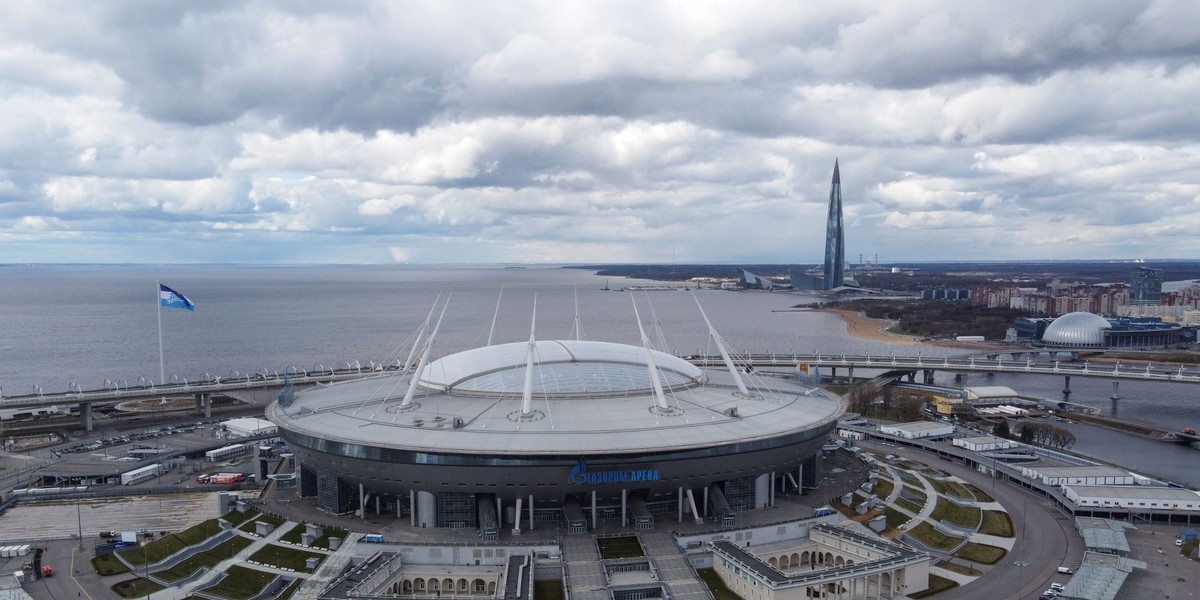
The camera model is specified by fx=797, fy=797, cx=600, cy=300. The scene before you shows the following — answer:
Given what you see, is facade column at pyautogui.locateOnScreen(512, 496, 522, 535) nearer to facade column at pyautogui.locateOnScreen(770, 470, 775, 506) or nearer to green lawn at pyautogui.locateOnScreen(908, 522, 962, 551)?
facade column at pyautogui.locateOnScreen(770, 470, 775, 506)

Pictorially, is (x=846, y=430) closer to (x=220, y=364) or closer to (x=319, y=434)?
(x=319, y=434)

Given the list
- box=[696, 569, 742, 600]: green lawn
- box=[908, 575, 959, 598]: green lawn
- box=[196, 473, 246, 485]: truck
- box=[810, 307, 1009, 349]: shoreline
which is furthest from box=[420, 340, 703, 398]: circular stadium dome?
box=[810, 307, 1009, 349]: shoreline

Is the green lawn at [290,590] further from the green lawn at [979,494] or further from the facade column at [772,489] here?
the green lawn at [979,494]

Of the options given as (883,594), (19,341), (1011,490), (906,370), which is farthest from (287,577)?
(19,341)

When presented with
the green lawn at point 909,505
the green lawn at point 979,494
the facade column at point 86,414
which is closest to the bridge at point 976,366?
the green lawn at point 979,494

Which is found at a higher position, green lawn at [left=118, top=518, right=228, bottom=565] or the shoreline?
the shoreline

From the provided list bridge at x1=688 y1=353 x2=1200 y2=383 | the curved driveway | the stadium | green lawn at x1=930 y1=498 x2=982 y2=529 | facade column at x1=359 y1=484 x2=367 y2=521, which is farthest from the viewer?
bridge at x1=688 y1=353 x2=1200 y2=383
